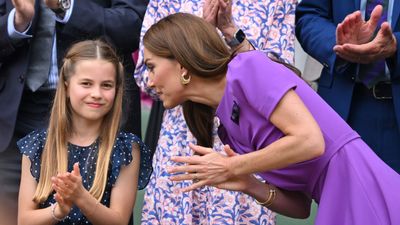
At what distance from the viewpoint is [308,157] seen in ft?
8.87

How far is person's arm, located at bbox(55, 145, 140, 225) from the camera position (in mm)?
3293

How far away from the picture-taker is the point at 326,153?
9.32ft

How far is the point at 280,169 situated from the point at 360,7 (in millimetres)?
970

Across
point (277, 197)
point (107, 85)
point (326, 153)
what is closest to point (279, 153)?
point (326, 153)

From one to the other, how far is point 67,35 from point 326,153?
5.14 ft

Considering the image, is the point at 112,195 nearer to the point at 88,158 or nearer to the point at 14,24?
the point at 88,158

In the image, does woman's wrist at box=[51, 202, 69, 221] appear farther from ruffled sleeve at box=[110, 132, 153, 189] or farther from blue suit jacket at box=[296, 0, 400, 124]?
blue suit jacket at box=[296, 0, 400, 124]

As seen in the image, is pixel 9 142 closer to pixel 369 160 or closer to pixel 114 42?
pixel 114 42

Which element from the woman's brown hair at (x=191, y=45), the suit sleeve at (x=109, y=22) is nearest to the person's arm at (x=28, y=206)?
the suit sleeve at (x=109, y=22)

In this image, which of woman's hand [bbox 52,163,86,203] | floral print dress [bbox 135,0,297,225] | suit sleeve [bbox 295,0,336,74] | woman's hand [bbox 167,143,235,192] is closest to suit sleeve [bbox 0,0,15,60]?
floral print dress [bbox 135,0,297,225]

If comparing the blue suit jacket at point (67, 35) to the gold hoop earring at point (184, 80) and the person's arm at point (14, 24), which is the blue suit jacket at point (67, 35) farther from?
the gold hoop earring at point (184, 80)

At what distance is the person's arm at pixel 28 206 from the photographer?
11.7ft

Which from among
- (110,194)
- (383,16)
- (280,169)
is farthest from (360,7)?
(110,194)

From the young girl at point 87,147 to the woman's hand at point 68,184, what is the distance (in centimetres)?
23
